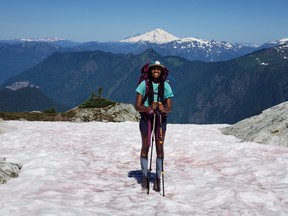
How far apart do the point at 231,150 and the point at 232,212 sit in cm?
845

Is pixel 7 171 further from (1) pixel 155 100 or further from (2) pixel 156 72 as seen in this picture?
(2) pixel 156 72

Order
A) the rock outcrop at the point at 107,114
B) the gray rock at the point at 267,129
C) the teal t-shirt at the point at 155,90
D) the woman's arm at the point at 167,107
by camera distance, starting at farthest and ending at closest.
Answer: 1. the rock outcrop at the point at 107,114
2. the gray rock at the point at 267,129
3. the teal t-shirt at the point at 155,90
4. the woman's arm at the point at 167,107

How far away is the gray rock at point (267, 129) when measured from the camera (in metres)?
18.0

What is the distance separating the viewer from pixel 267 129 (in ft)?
64.1

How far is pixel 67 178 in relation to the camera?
1279 cm

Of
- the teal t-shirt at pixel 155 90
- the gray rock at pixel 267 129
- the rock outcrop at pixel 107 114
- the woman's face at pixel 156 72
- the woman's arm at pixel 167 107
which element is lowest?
the rock outcrop at pixel 107 114

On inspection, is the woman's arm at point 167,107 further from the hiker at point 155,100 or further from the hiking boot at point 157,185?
the hiking boot at point 157,185

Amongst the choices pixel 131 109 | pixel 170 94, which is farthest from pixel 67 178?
pixel 131 109

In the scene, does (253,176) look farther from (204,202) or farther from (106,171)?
(106,171)

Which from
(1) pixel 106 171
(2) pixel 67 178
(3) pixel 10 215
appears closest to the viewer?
(3) pixel 10 215

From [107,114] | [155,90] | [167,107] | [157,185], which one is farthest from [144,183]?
[107,114]

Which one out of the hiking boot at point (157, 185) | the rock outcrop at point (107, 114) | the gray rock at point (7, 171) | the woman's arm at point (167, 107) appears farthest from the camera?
the rock outcrop at point (107, 114)

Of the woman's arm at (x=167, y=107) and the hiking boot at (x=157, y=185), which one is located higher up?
the woman's arm at (x=167, y=107)

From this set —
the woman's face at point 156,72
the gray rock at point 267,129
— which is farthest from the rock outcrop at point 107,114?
the woman's face at point 156,72
